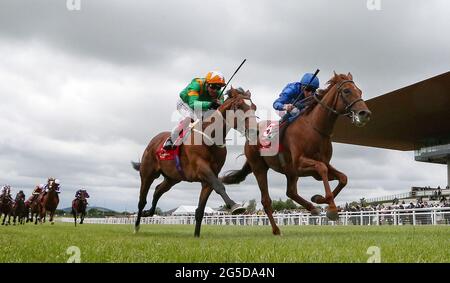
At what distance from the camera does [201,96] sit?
28.0ft

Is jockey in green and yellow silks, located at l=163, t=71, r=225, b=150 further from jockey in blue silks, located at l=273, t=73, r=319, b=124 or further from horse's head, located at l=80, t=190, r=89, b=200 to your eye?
horse's head, located at l=80, t=190, r=89, b=200

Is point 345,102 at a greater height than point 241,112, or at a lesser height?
greater

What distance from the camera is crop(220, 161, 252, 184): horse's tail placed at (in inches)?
401

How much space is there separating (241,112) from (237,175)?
9.14ft

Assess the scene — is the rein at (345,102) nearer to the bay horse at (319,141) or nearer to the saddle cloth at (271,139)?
the bay horse at (319,141)

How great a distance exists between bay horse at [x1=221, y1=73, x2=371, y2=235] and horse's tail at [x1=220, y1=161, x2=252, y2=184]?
1047 millimetres

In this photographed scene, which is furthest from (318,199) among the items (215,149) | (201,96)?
(201,96)

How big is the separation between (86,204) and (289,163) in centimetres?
1917

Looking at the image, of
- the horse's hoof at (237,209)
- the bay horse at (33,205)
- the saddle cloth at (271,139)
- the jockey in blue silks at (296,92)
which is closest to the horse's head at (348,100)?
the jockey in blue silks at (296,92)

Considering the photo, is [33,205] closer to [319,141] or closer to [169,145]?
[169,145]

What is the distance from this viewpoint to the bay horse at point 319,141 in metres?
7.61

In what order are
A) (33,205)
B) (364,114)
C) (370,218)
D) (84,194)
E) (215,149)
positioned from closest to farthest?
(364,114)
(215,149)
(370,218)
(33,205)
(84,194)

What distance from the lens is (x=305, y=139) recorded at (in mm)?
8211
